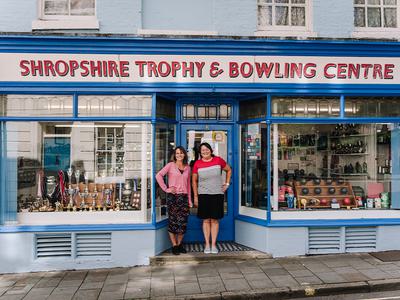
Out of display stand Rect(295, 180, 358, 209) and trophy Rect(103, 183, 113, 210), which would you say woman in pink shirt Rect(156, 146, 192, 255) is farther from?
display stand Rect(295, 180, 358, 209)

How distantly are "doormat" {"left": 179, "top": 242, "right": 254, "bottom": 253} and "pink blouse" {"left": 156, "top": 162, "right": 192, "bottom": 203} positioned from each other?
3.18ft

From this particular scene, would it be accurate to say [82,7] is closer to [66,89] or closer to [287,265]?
[66,89]

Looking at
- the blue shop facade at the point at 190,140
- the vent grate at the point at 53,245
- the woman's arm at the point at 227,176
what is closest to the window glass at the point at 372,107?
the blue shop facade at the point at 190,140

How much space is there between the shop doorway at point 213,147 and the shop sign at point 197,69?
119 centimetres

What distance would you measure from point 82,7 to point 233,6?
2832mm

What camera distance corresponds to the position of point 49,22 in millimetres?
7465

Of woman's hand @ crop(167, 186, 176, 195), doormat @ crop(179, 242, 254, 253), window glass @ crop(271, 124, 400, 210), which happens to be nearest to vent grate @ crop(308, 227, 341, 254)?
window glass @ crop(271, 124, 400, 210)

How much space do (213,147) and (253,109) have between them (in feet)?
3.59

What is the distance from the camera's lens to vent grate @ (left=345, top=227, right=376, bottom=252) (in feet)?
25.2

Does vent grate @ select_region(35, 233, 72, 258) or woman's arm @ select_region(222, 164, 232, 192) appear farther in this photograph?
woman's arm @ select_region(222, 164, 232, 192)

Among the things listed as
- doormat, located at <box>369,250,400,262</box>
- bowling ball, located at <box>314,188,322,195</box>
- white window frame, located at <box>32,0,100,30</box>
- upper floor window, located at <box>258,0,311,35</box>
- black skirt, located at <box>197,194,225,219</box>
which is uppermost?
upper floor window, located at <box>258,0,311,35</box>

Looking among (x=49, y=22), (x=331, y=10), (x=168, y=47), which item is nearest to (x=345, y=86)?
(x=331, y=10)

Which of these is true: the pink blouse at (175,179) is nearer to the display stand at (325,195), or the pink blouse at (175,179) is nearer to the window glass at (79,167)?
the window glass at (79,167)

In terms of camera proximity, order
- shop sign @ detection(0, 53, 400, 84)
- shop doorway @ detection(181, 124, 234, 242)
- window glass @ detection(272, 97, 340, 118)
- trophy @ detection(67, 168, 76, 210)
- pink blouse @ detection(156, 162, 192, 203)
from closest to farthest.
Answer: shop sign @ detection(0, 53, 400, 84) → pink blouse @ detection(156, 162, 192, 203) → trophy @ detection(67, 168, 76, 210) → window glass @ detection(272, 97, 340, 118) → shop doorway @ detection(181, 124, 234, 242)
